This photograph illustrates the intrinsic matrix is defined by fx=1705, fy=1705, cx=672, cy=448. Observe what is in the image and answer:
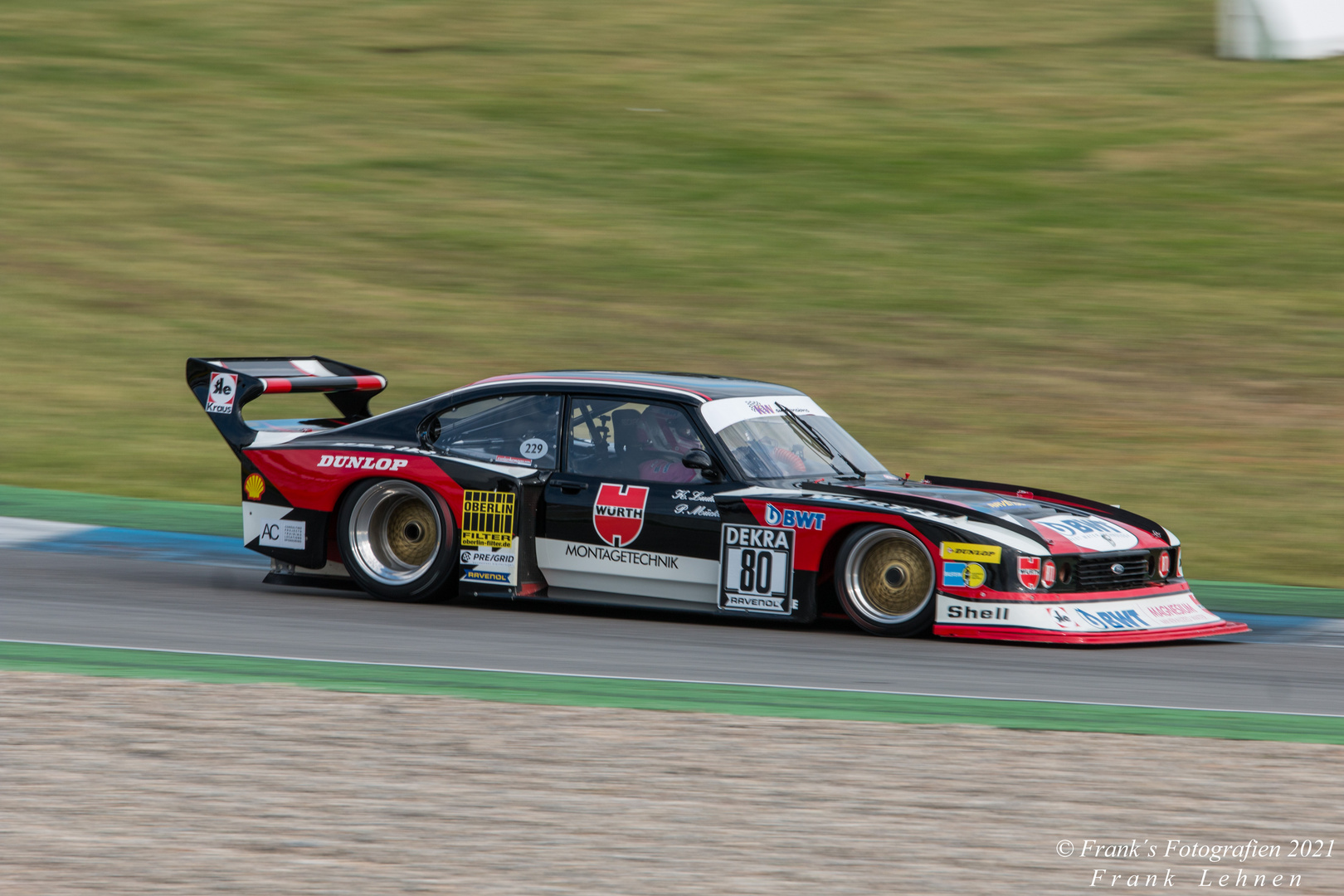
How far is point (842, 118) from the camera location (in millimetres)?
25375

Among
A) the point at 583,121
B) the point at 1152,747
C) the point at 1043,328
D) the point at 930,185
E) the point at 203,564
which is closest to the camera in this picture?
the point at 1152,747

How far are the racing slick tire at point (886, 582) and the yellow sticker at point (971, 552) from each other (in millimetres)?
125

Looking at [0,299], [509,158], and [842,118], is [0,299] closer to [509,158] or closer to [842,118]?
[509,158]

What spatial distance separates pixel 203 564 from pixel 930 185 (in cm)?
1453

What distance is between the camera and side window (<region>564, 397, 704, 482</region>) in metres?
8.79

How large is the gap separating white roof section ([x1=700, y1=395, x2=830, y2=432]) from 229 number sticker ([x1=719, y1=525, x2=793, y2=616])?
2.08 ft

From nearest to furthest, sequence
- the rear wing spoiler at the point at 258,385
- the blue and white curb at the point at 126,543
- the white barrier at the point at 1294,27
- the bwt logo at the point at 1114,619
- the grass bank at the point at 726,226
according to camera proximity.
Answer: the bwt logo at the point at 1114,619 → the rear wing spoiler at the point at 258,385 → the blue and white curb at the point at 126,543 → the grass bank at the point at 726,226 → the white barrier at the point at 1294,27

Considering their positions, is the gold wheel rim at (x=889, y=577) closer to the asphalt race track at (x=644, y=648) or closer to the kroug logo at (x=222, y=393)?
the asphalt race track at (x=644, y=648)

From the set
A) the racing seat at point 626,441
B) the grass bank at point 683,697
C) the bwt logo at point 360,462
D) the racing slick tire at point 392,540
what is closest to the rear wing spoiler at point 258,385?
the bwt logo at point 360,462

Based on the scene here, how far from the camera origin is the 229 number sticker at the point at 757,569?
27.4ft

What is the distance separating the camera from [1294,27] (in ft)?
87.8

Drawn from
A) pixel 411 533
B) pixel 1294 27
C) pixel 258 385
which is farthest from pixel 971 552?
pixel 1294 27

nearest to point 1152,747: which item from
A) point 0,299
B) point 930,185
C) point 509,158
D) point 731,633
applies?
point 731,633

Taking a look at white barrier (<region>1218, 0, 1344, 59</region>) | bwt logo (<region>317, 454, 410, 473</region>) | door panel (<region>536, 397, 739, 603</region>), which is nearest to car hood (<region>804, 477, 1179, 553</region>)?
door panel (<region>536, 397, 739, 603</region>)
